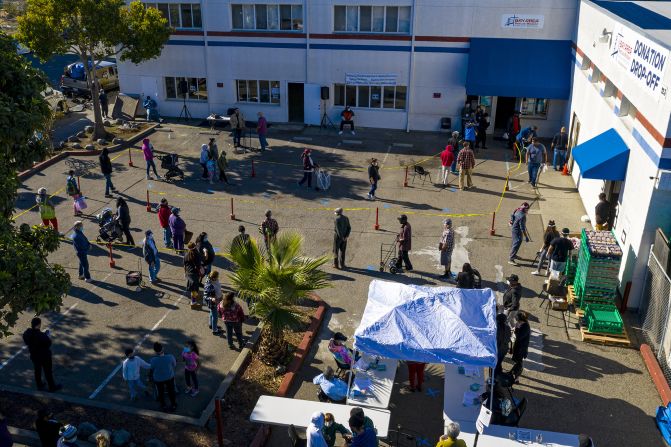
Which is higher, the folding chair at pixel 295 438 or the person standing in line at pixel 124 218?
the person standing in line at pixel 124 218

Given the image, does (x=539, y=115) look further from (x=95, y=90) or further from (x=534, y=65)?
(x=95, y=90)

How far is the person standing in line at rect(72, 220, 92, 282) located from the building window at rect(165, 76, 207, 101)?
1703 centimetres

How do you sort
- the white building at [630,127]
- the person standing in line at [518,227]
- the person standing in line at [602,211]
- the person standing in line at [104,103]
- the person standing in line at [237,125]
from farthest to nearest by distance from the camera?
the person standing in line at [104,103]
the person standing in line at [237,125]
the person standing in line at [602,211]
the person standing in line at [518,227]
the white building at [630,127]

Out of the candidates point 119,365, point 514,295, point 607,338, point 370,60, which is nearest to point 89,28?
point 370,60

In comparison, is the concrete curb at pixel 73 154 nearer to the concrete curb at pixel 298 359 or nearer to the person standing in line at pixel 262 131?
the person standing in line at pixel 262 131

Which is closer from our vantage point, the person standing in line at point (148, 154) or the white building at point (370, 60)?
the person standing in line at point (148, 154)

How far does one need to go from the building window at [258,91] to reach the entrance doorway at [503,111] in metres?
10.9

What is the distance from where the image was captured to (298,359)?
528 inches

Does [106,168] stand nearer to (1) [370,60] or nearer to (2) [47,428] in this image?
(2) [47,428]

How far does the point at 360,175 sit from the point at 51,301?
611 inches

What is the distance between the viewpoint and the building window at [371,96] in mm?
30172

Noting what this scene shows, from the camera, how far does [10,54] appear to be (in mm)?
10422

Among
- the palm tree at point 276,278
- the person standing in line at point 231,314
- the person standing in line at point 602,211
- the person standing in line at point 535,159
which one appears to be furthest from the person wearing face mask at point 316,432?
the person standing in line at point 535,159

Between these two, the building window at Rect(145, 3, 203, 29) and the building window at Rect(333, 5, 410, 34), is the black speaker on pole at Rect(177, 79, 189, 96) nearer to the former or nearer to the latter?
the building window at Rect(145, 3, 203, 29)
